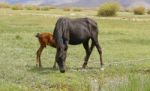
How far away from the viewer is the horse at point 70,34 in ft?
59.2

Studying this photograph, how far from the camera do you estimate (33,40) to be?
30766 mm

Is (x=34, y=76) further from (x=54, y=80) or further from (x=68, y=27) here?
(x=68, y=27)

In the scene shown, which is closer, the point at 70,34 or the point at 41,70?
the point at 41,70

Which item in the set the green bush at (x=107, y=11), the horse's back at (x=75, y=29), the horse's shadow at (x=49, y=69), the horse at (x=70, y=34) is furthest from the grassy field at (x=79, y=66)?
the green bush at (x=107, y=11)

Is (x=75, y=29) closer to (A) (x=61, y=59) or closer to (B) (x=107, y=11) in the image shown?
(A) (x=61, y=59)

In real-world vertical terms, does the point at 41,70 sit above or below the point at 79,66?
above

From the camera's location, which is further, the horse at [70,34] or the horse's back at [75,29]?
the horse's back at [75,29]

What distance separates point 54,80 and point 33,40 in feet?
46.6

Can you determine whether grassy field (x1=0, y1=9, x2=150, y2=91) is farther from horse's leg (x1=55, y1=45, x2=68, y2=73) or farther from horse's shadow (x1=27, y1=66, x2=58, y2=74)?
horse's leg (x1=55, y1=45, x2=68, y2=73)

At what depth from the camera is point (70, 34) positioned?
19.2 m

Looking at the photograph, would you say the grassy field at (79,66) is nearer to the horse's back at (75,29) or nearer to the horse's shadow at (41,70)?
the horse's shadow at (41,70)

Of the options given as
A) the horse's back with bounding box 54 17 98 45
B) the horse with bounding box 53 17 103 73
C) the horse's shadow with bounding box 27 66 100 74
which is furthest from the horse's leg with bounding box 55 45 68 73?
the horse's back with bounding box 54 17 98 45

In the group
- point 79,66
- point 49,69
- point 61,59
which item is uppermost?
point 61,59

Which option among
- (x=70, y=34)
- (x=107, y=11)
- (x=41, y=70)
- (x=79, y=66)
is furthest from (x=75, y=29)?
(x=107, y=11)
